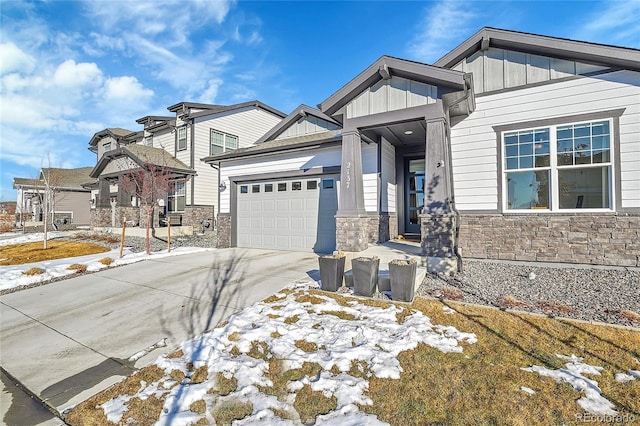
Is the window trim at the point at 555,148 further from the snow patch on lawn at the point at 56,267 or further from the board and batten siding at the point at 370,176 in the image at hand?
the snow patch on lawn at the point at 56,267

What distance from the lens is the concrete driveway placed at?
3163 mm

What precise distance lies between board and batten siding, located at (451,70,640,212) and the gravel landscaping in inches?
71.9

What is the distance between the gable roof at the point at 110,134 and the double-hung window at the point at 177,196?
397 inches

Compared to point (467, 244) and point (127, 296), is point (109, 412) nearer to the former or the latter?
point (127, 296)

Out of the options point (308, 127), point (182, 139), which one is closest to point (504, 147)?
point (308, 127)

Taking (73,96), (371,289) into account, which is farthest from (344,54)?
(73,96)

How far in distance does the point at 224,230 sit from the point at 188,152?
7509 mm

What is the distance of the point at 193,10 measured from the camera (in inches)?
369

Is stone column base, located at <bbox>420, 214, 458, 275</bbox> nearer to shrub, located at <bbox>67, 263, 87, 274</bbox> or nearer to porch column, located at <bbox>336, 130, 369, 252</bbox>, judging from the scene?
porch column, located at <bbox>336, 130, 369, 252</bbox>

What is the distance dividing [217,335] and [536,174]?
7923mm

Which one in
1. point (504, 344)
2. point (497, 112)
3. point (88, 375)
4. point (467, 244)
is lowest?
point (88, 375)

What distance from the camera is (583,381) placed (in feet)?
8.28

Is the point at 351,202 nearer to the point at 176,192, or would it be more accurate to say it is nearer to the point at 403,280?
the point at 403,280

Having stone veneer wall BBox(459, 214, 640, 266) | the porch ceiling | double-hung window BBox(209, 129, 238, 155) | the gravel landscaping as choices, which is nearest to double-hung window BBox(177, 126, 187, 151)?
double-hung window BBox(209, 129, 238, 155)
